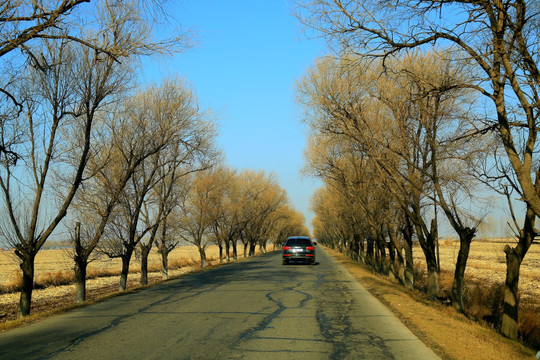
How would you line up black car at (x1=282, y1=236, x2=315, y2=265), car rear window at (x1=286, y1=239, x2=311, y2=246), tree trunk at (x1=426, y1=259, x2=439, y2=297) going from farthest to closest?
car rear window at (x1=286, y1=239, x2=311, y2=246), black car at (x1=282, y1=236, x2=315, y2=265), tree trunk at (x1=426, y1=259, x2=439, y2=297)

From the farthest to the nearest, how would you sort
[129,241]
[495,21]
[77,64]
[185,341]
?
[129,241], [77,64], [495,21], [185,341]

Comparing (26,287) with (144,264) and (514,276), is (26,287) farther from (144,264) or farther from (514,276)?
(514,276)

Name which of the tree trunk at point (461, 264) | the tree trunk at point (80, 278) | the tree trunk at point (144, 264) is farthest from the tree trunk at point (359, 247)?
the tree trunk at point (80, 278)

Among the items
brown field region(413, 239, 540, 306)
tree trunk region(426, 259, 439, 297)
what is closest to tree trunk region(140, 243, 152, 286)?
tree trunk region(426, 259, 439, 297)

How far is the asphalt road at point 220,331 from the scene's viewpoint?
5.92 meters

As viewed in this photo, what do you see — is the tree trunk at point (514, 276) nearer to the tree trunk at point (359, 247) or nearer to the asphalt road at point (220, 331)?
the asphalt road at point (220, 331)

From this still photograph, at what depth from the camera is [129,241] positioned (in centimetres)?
2091

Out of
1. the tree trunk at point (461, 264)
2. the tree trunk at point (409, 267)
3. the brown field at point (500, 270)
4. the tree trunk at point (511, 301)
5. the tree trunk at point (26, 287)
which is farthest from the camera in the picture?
the tree trunk at point (409, 267)

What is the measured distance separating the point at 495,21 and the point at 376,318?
6.47m

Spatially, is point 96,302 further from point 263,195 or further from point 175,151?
point 263,195

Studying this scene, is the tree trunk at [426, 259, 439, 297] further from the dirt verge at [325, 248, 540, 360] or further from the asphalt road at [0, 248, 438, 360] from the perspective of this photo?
the dirt verge at [325, 248, 540, 360]

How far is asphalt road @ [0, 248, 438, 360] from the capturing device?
233 inches

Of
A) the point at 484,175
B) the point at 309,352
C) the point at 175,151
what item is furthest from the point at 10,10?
the point at 175,151

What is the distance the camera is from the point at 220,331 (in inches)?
286
